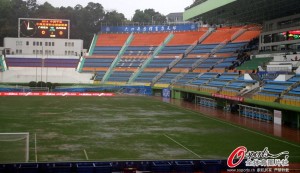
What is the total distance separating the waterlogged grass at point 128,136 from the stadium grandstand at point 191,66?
65 centimetres

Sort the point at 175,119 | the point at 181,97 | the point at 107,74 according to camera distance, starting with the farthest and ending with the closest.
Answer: the point at 107,74 → the point at 181,97 → the point at 175,119

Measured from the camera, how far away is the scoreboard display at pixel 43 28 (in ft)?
276

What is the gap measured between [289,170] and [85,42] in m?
103

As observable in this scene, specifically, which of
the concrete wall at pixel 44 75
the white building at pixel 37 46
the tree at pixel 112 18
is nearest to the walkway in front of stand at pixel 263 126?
the concrete wall at pixel 44 75

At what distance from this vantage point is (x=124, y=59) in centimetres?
8569

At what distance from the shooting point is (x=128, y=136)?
2786 cm

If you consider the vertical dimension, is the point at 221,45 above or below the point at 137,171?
above

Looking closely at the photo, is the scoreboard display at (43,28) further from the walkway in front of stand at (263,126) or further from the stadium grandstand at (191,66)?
the walkway in front of stand at (263,126)

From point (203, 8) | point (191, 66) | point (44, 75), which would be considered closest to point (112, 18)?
point (44, 75)

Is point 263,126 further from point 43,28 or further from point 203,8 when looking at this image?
point 43,28

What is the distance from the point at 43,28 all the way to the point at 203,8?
42990mm

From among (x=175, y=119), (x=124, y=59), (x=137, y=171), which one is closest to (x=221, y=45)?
(x=124, y=59)

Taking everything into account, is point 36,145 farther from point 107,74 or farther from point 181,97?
point 107,74

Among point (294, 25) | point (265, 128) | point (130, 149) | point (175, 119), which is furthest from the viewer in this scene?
point (294, 25)
